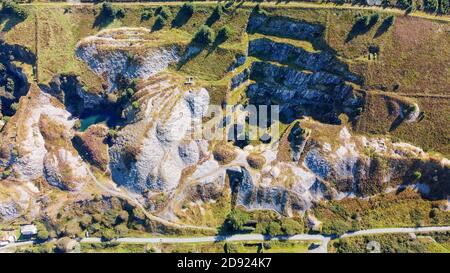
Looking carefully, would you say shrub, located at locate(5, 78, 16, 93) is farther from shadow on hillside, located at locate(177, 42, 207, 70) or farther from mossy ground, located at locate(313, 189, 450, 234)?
mossy ground, located at locate(313, 189, 450, 234)

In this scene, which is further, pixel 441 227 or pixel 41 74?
pixel 41 74

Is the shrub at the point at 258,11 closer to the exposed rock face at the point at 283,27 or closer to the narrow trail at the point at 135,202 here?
the exposed rock face at the point at 283,27

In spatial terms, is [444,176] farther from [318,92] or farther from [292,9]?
[292,9]

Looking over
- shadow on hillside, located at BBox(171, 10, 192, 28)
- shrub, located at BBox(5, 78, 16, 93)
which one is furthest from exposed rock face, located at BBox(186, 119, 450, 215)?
shrub, located at BBox(5, 78, 16, 93)

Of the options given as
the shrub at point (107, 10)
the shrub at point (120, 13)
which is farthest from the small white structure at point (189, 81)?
the shrub at point (107, 10)

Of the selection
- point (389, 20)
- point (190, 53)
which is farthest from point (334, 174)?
point (190, 53)
